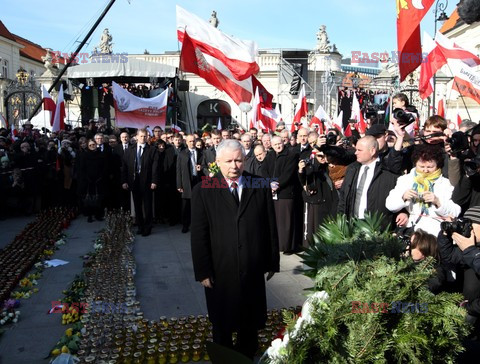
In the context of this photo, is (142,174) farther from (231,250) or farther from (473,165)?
(473,165)

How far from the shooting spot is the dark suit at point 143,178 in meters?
9.10

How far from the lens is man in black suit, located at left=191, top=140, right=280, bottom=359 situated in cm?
355

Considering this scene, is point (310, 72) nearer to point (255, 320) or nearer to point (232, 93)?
point (232, 93)

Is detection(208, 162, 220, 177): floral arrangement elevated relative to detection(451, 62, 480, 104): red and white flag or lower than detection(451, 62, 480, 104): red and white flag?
lower

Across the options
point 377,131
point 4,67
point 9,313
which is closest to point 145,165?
point 9,313

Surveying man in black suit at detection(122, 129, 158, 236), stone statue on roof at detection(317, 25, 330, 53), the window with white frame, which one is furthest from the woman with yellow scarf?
the window with white frame

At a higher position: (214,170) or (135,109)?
(135,109)

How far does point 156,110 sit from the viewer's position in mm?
12258

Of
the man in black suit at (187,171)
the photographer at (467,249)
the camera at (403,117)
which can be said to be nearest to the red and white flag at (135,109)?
the man in black suit at (187,171)

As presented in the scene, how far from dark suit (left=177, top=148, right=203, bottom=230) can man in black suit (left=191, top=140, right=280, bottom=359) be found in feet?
18.6

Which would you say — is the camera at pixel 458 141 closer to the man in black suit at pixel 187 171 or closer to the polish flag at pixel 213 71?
the polish flag at pixel 213 71

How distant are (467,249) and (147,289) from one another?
4.12 metres

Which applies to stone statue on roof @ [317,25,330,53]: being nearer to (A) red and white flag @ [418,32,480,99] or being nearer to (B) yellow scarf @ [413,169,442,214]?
(A) red and white flag @ [418,32,480,99]

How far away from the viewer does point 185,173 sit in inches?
368
